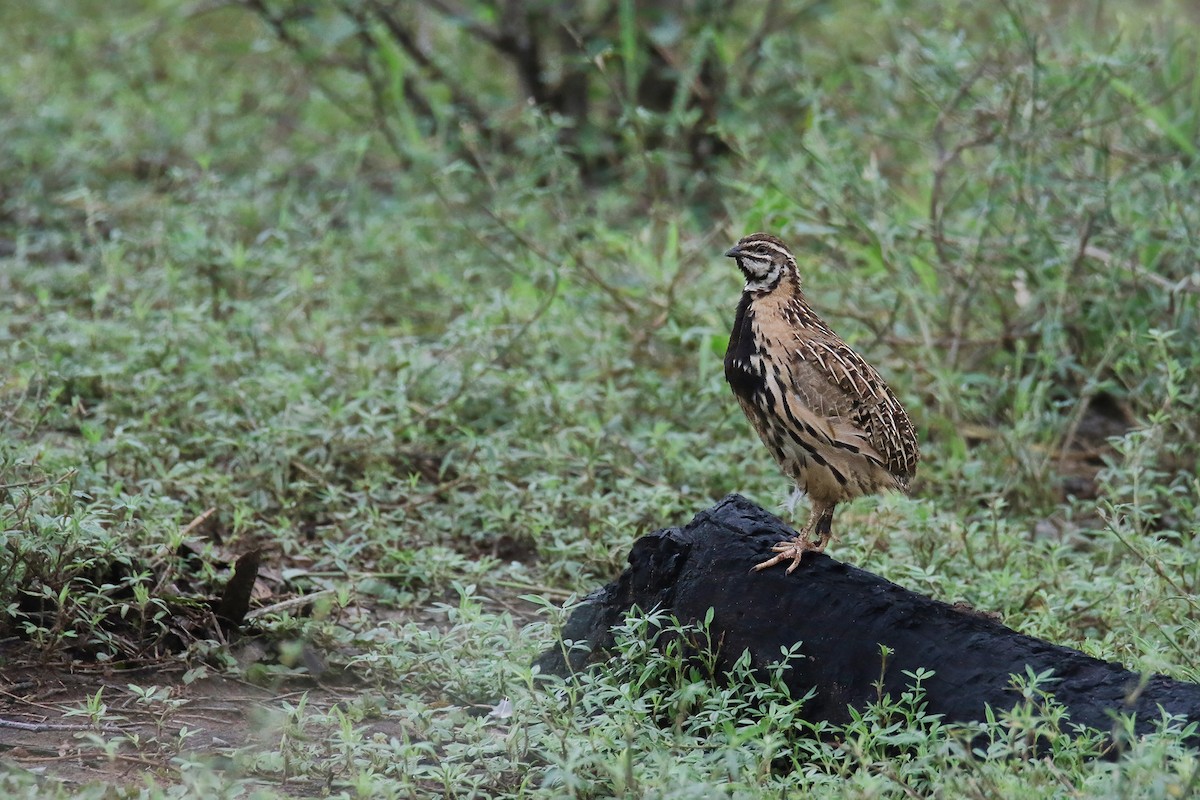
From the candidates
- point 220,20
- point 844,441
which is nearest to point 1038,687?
point 844,441

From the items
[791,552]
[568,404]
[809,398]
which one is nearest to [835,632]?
[791,552]

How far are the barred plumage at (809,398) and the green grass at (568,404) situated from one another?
16.5 inches

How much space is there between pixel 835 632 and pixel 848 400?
30.3 inches

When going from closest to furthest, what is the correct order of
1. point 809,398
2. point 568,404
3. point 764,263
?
1. point 809,398
2. point 764,263
3. point 568,404

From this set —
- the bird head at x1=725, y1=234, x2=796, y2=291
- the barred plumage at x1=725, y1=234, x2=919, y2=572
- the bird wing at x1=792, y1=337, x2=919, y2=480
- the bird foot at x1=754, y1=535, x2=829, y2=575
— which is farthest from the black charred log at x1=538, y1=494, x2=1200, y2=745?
the bird head at x1=725, y1=234, x2=796, y2=291

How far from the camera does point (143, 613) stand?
4.00m

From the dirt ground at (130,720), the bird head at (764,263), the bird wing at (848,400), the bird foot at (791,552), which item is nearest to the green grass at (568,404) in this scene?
the dirt ground at (130,720)

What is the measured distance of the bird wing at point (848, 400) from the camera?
13.5 ft

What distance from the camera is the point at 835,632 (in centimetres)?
369

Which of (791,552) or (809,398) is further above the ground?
(809,398)

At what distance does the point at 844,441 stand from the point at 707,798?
57.7 inches

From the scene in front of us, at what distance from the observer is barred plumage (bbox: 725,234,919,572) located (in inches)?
161

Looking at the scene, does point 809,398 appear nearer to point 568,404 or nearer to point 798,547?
point 798,547

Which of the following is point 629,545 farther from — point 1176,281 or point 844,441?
point 1176,281
